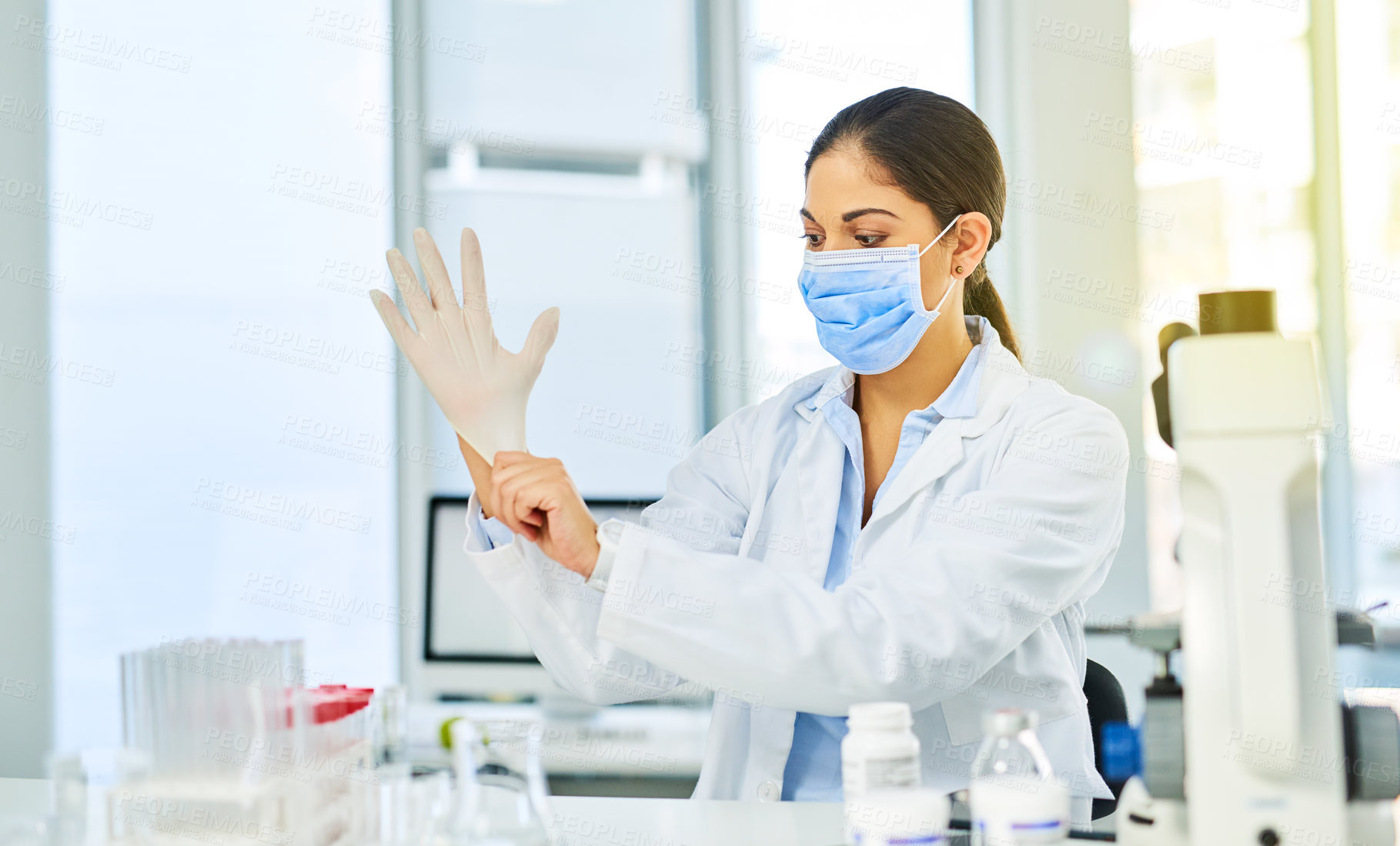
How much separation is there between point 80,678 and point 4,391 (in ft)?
2.29

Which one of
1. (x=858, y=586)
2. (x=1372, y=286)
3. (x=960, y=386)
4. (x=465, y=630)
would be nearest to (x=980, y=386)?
(x=960, y=386)

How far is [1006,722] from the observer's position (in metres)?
0.93

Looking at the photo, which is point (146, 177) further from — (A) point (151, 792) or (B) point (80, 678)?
(A) point (151, 792)

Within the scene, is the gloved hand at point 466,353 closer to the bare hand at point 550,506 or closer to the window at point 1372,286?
the bare hand at point 550,506

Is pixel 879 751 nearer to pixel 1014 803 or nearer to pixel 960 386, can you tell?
pixel 1014 803

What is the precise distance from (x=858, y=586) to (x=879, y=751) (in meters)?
0.32

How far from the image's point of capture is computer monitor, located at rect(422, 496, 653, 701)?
252 centimetres

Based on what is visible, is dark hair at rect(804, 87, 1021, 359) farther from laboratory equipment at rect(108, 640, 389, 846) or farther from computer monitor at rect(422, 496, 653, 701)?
computer monitor at rect(422, 496, 653, 701)

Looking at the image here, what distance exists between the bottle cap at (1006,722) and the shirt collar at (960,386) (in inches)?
24.5

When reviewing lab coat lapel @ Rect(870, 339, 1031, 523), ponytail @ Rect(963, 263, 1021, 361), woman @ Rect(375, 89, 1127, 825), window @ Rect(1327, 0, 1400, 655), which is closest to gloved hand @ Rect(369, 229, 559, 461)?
woman @ Rect(375, 89, 1127, 825)

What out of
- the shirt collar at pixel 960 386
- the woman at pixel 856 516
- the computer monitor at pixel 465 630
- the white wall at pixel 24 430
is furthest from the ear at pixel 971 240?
the white wall at pixel 24 430

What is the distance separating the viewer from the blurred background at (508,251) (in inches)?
102

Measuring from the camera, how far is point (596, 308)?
313cm

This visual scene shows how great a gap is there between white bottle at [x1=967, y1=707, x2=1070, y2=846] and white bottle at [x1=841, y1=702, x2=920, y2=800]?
0.21 feet
